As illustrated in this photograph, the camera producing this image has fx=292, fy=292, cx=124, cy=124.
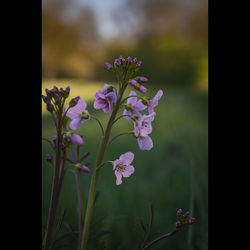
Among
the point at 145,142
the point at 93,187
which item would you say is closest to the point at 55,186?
the point at 93,187

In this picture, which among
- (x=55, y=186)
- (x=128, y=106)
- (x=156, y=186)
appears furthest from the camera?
(x=156, y=186)

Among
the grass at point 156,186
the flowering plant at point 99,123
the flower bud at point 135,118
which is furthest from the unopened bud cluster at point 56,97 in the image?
the grass at point 156,186

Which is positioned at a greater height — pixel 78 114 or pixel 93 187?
pixel 78 114

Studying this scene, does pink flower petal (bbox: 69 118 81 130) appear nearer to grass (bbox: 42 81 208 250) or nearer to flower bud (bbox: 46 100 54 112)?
flower bud (bbox: 46 100 54 112)

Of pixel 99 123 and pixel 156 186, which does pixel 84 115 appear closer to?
pixel 99 123
